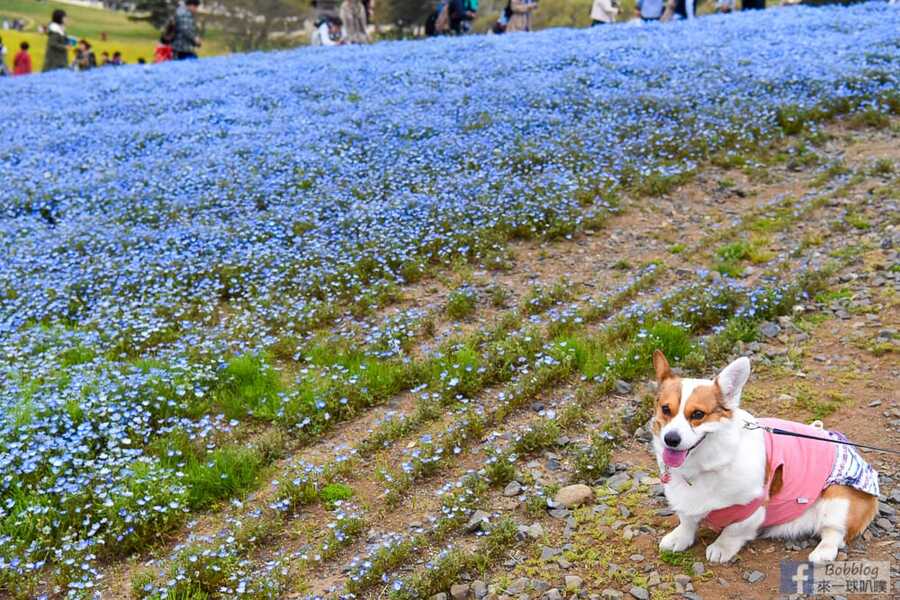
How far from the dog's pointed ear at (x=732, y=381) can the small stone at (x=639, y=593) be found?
1330 millimetres

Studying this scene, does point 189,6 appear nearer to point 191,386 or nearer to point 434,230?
point 434,230

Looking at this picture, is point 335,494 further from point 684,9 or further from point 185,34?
point 684,9

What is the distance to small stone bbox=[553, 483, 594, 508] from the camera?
6.12 metres

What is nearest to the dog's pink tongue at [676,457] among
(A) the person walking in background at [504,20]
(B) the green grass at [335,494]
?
(B) the green grass at [335,494]

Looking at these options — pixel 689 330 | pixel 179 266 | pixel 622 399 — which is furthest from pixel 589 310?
pixel 179 266

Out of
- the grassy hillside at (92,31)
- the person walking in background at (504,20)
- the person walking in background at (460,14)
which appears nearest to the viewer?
the person walking in background at (504,20)

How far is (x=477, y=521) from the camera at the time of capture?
5.98m

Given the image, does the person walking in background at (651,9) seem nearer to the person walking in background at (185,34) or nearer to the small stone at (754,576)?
the person walking in background at (185,34)

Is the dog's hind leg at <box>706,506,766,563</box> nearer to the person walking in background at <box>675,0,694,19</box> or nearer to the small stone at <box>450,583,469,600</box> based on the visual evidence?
the small stone at <box>450,583,469,600</box>

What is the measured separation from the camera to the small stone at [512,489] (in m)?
6.32

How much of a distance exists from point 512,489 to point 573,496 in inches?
19.2

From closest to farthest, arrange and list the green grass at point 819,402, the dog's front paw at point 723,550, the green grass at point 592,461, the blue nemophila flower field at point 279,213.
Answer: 1. the dog's front paw at point 723,550
2. the green grass at point 592,461
3. the green grass at point 819,402
4. the blue nemophila flower field at point 279,213

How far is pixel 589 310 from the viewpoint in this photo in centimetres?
902

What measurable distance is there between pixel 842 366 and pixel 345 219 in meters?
6.79
